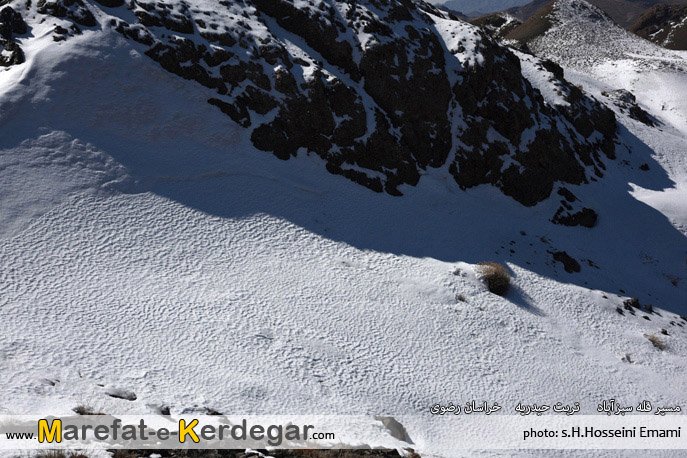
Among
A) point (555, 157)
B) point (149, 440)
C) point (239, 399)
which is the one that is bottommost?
point (239, 399)

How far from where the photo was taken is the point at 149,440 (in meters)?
10.1

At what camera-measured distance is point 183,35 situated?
25484mm

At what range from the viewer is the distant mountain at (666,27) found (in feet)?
298

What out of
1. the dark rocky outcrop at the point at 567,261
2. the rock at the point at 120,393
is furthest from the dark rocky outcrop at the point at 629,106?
the rock at the point at 120,393

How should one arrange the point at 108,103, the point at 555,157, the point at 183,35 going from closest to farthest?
the point at 108,103, the point at 183,35, the point at 555,157

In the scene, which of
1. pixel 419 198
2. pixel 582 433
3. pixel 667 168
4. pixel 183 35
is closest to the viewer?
pixel 582 433

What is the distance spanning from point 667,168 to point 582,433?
36.4 metres

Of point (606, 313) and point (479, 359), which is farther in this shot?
point (606, 313)

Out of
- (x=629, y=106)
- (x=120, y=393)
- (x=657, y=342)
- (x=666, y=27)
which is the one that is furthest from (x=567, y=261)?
(x=666, y=27)

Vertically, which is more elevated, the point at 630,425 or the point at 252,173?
the point at 252,173

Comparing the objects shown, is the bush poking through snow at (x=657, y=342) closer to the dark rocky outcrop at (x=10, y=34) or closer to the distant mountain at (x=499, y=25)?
the dark rocky outcrop at (x=10, y=34)

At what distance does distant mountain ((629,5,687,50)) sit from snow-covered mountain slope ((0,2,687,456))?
284 ft

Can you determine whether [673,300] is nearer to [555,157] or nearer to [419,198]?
[555,157]

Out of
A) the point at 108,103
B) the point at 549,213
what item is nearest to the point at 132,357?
the point at 108,103
